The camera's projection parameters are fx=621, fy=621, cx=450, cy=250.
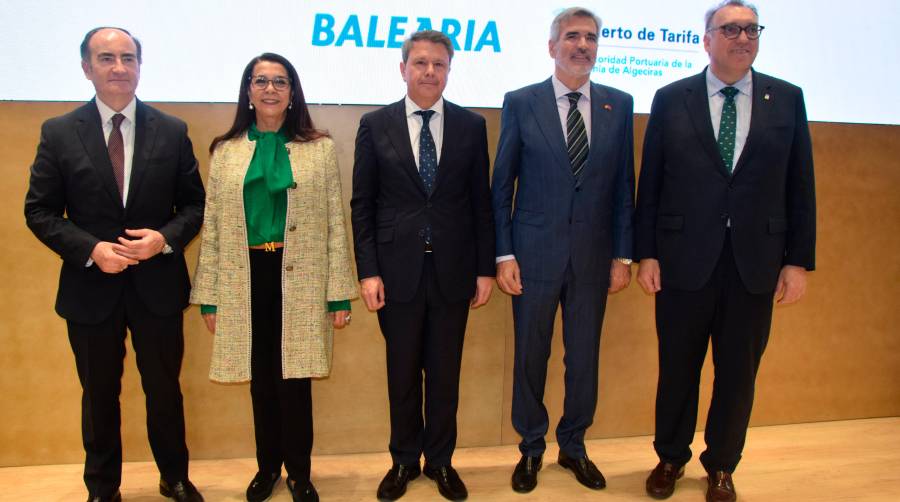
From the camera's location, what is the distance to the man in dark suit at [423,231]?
2457mm

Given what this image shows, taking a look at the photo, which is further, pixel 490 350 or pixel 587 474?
pixel 490 350

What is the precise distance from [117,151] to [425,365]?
4.84 ft

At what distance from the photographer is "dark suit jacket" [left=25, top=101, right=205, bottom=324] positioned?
7.48ft

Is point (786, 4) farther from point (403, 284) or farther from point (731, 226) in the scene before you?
point (403, 284)

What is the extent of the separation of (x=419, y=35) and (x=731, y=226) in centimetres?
145

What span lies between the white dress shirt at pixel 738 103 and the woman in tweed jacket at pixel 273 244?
5.12 ft

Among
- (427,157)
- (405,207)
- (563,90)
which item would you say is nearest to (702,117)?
(563,90)

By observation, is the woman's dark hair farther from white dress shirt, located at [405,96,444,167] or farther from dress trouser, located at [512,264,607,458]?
dress trouser, located at [512,264,607,458]

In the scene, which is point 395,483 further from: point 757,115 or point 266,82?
point 757,115

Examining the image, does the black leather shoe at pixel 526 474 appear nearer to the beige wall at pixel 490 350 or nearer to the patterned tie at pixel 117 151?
the beige wall at pixel 490 350

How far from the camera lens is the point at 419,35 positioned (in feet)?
8.00

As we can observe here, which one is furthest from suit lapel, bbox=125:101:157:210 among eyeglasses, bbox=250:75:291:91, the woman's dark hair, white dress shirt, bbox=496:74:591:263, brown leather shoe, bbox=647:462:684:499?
brown leather shoe, bbox=647:462:684:499

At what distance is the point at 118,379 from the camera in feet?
8.07

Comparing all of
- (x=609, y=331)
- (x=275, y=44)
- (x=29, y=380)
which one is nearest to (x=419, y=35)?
(x=275, y=44)
